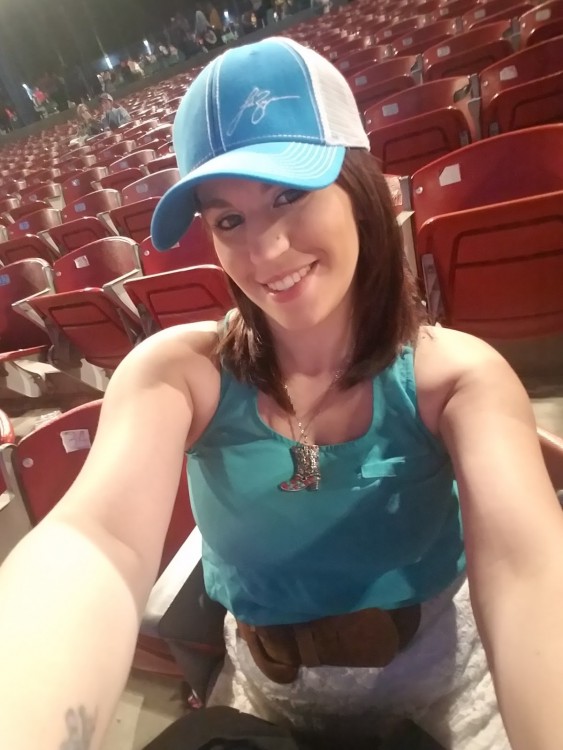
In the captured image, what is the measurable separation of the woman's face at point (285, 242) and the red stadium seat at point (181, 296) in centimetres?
113

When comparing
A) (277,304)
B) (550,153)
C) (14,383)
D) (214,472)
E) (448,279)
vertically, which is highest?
(277,304)

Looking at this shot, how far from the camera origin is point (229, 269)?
0.75m

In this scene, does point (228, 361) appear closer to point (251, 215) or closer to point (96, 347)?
point (251, 215)

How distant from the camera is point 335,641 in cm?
79

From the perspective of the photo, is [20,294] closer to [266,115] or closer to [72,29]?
[266,115]

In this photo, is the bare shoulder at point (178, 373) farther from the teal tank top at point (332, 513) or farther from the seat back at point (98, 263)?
the seat back at point (98, 263)

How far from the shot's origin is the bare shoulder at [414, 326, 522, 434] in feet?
2.30

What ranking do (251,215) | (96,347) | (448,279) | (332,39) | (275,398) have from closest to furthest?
(251,215), (275,398), (448,279), (96,347), (332,39)

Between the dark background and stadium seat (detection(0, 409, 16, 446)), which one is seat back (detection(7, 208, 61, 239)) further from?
the dark background

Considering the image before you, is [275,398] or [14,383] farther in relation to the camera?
[14,383]

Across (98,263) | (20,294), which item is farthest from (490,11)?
(20,294)

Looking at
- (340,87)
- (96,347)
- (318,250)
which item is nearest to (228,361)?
(318,250)

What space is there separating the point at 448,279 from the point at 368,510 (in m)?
1.13

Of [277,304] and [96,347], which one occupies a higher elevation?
[277,304]
